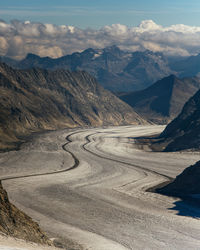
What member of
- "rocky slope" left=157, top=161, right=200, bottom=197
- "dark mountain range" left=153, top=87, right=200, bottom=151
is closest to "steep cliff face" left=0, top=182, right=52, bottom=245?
"rocky slope" left=157, top=161, right=200, bottom=197

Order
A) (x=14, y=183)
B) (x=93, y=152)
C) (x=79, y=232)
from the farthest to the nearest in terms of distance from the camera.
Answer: (x=93, y=152), (x=14, y=183), (x=79, y=232)

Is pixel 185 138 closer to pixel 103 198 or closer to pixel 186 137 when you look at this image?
pixel 186 137

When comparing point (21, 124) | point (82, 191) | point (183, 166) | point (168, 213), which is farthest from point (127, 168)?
point (21, 124)

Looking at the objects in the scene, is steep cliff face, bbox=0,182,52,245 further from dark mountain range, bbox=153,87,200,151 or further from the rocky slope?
dark mountain range, bbox=153,87,200,151

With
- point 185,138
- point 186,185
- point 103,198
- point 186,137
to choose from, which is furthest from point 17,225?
point 186,137

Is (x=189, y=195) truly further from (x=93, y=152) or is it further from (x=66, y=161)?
(x=93, y=152)

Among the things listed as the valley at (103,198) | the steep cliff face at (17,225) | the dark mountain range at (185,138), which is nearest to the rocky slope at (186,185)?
the valley at (103,198)

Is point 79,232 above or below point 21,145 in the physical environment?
above
